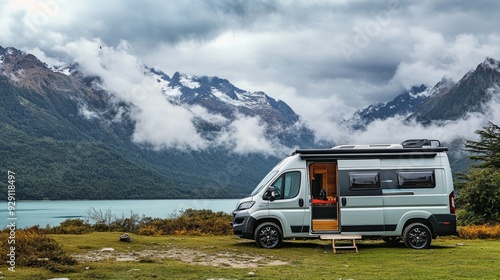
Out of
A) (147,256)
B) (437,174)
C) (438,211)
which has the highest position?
(437,174)

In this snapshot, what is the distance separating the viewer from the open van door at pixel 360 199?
17.1 meters

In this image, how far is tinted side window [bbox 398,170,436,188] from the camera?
17.3m

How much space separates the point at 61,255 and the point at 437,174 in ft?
36.8

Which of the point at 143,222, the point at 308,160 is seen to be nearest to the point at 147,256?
the point at 308,160

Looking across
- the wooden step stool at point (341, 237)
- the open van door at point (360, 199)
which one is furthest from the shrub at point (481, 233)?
the wooden step stool at point (341, 237)

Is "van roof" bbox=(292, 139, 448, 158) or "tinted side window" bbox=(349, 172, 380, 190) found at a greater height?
"van roof" bbox=(292, 139, 448, 158)

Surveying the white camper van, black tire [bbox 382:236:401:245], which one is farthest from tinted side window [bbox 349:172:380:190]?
black tire [bbox 382:236:401:245]

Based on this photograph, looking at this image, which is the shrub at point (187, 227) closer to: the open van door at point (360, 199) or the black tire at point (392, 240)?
the black tire at point (392, 240)

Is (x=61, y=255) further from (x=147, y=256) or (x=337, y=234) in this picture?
(x=337, y=234)

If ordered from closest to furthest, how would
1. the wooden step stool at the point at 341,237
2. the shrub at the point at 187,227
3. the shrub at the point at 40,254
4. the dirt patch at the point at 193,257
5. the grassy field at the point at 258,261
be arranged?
the grassy field at the point at 258,261 < the shrub at the point at 40,254 < the dirt patch at the point at 193,257 < the wooden step stool at the point at 341,237 < the shrub at the point at 187,227

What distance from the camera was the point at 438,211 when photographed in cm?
1720

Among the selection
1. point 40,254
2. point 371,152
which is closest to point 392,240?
point 371,152

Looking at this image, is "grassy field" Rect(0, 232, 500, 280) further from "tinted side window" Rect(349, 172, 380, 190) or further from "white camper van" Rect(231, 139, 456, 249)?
"tinted side window" Rect(349, 172, 380, 190)

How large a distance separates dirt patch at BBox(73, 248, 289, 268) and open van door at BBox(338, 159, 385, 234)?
3452mm
